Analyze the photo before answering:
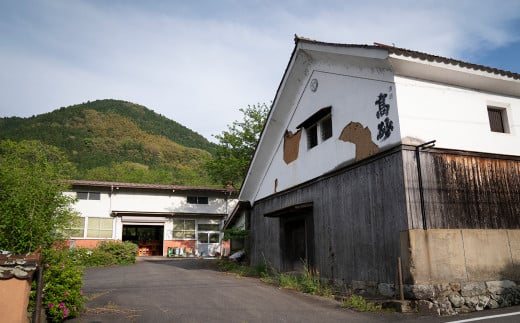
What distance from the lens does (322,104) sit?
11.2 m

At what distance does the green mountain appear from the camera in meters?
58.4

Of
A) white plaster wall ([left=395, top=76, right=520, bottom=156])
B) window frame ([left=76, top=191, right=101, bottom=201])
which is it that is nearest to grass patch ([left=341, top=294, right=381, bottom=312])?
white plaster wall ([left=395, top=76, right=520, bottom=156])

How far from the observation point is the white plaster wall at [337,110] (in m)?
8.68

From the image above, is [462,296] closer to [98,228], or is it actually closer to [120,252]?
[120,252]

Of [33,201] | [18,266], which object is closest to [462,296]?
[18,266]

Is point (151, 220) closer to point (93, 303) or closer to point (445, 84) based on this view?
point (93, 303)

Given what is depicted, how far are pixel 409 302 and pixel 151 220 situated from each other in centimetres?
2361

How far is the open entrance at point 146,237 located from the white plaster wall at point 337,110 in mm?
20174

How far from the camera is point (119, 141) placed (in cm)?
7700

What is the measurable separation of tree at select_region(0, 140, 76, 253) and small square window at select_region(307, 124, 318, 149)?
693cm

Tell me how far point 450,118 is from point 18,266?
869 cm

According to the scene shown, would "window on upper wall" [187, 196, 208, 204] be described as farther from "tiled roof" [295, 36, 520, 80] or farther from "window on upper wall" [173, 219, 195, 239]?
"tiled roof" [295, 36, 520, 80]

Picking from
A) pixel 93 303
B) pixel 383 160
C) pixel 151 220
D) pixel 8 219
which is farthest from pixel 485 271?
pixel 151 220

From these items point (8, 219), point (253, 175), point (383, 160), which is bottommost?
point (8, 219)
